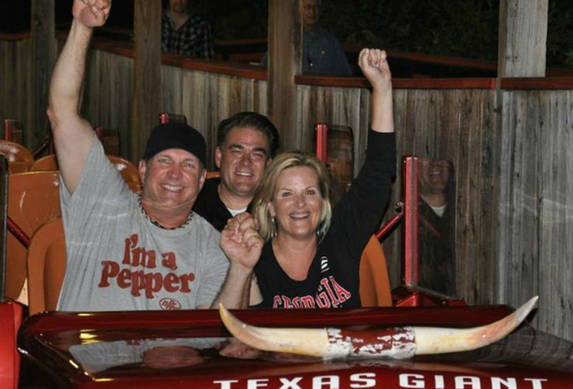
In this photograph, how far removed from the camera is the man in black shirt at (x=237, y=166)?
5.27 m

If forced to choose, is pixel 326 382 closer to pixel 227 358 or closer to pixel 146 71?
pixel 227 358

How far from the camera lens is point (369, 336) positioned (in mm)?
2740

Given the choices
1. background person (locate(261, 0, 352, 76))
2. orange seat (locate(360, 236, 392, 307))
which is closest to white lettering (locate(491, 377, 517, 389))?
orange seat (locate(360, 236, 392, 307))

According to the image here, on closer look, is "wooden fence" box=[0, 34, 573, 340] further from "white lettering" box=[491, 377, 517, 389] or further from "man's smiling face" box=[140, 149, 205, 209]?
"white lettering" box=[491, 377, 517, 389]

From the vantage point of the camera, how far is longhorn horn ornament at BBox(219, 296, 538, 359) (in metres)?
2.66

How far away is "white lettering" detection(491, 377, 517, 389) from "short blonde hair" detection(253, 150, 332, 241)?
1985 mm

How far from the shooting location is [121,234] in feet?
13.5

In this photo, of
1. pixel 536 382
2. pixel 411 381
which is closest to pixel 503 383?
pixel 536 382

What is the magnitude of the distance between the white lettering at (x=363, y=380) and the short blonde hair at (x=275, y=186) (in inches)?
79.0

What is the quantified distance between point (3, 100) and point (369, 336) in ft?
42.2

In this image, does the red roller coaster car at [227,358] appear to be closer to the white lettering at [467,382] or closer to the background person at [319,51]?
the white lettering at [467,382]

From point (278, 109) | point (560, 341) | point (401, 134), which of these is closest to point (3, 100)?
point (278, 109)

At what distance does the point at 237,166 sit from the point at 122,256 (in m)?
1.29

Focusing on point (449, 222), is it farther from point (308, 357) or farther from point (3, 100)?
point (3, 100)
